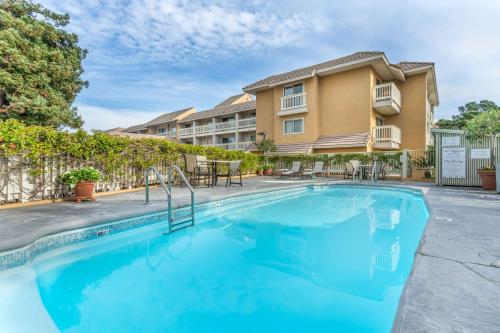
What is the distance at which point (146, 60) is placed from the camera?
50.9ft

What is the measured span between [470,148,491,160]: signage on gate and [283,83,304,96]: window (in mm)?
12186

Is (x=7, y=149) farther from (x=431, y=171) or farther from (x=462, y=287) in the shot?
(x=431, y=171)

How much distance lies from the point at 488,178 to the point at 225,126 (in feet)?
82.1

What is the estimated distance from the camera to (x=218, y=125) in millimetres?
30938

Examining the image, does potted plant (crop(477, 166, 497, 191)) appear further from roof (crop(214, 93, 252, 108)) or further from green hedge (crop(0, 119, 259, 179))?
roof (crop(214, 93, 252, 108))

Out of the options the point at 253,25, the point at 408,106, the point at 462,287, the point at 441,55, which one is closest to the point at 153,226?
the point at 462,287

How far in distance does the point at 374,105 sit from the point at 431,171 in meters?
5.62

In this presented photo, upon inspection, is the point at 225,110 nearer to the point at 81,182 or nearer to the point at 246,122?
the point at 246,122

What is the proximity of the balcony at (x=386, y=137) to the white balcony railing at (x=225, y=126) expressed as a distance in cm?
1642

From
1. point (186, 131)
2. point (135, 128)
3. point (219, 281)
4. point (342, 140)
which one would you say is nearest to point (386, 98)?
point (342, 140)

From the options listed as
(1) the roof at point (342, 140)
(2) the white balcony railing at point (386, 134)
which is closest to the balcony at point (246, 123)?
(1) the roof at point (342, 140)

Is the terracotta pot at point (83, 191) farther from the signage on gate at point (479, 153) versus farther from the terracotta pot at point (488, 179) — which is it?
the signage on gate at point (479, 153)

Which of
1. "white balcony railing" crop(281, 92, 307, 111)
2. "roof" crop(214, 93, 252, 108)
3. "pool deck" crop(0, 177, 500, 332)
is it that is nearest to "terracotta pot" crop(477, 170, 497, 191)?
"pool deck" crop(0, 177, 500, 332)

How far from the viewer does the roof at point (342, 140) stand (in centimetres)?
1628
